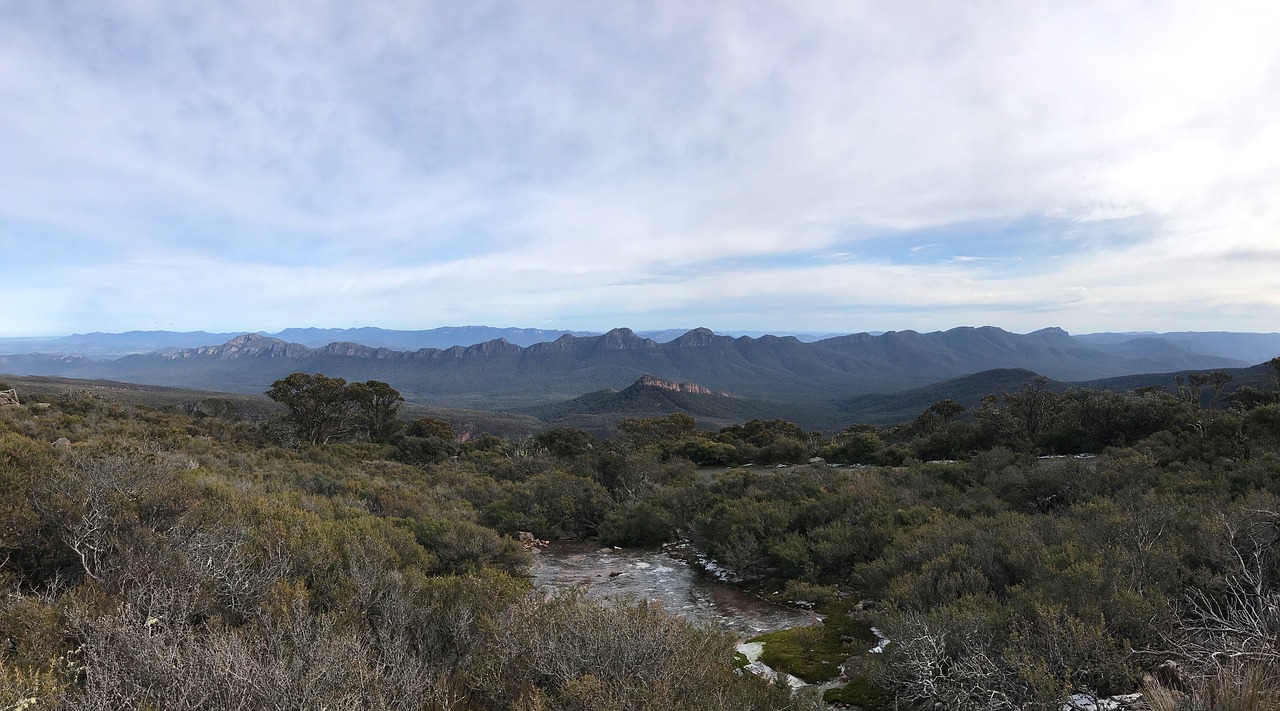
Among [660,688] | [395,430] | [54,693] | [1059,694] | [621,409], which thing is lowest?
[621,409]

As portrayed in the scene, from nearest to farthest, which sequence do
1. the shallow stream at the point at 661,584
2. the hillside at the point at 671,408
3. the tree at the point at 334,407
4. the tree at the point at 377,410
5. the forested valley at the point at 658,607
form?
the forested valley at the point at 658,607, the shallow stream at the point at 661,584, the tree at the point at 334,407, the tree at the point at 377,410, the hillside at the point at 671,408

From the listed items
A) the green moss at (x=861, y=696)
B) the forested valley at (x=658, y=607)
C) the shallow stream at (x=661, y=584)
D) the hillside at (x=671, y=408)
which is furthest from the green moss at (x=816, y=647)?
the hillside at (x=671, y=408)

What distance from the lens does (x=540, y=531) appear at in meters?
13.2

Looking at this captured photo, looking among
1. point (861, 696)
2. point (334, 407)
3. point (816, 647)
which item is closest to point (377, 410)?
point (334, 407)

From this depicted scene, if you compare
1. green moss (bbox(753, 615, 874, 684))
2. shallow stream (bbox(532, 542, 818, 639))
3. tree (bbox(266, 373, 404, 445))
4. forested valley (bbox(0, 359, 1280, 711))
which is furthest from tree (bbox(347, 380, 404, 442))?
green moss (bbox(753, 615, 874, 684))

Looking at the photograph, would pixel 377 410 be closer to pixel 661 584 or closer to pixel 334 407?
pixel 334 407

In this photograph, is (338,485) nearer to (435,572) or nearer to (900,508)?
(435,572)

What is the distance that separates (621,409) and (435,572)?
10277 cm

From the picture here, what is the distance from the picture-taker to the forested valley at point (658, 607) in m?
3.56

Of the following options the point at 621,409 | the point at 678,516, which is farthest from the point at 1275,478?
the point at 621,409

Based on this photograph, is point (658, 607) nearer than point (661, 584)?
Yes

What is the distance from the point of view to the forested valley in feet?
11.7

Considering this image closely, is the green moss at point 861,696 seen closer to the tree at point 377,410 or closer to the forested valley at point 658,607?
the forested valley at point 658,607

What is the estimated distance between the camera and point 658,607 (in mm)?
4777
